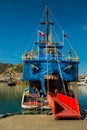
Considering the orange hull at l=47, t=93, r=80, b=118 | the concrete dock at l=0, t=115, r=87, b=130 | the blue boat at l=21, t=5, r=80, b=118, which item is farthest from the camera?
the blue boat at l=21, t=5, r=80, b=118

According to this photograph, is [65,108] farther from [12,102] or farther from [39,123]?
[12,102]

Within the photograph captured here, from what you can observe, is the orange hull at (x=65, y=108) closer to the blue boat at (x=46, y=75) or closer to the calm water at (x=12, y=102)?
the blue boat at (x=46, y=75)

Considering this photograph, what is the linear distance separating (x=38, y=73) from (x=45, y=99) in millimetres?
3455

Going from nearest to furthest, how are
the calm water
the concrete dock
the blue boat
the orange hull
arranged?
1. the concrete dock
2. the orange hull
3. the blue boat
4. the calm water

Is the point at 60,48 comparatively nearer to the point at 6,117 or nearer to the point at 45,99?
the point at 45,99

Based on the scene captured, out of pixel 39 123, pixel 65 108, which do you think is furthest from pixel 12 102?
pixel 39 123

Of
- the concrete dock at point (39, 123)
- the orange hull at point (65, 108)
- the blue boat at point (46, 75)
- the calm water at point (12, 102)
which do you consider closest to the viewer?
the concrete dock at point (39, 123)

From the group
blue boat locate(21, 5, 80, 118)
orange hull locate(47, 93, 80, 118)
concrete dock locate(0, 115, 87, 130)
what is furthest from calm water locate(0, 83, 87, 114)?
concrete dock locate(0, 115, 87, 130)

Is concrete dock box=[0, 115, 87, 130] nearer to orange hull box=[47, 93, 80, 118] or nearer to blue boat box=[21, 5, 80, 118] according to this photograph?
orange hull box=[47, 93, 80, 118]

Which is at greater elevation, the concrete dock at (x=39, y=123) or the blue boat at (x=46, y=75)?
the blue boat at (x=46, y=75)

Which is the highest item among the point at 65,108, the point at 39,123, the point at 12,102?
the point at 65,108

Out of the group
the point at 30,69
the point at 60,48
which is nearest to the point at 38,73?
the point at 30,69

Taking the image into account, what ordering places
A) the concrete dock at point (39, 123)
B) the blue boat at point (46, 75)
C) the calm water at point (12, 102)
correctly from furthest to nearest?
the calm water at point (12, 102) < the blue boat at point (46, 75) < the concrete dock at point (39, 123)

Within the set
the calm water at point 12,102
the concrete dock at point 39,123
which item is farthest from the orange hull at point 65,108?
the calm water at point 12,102
